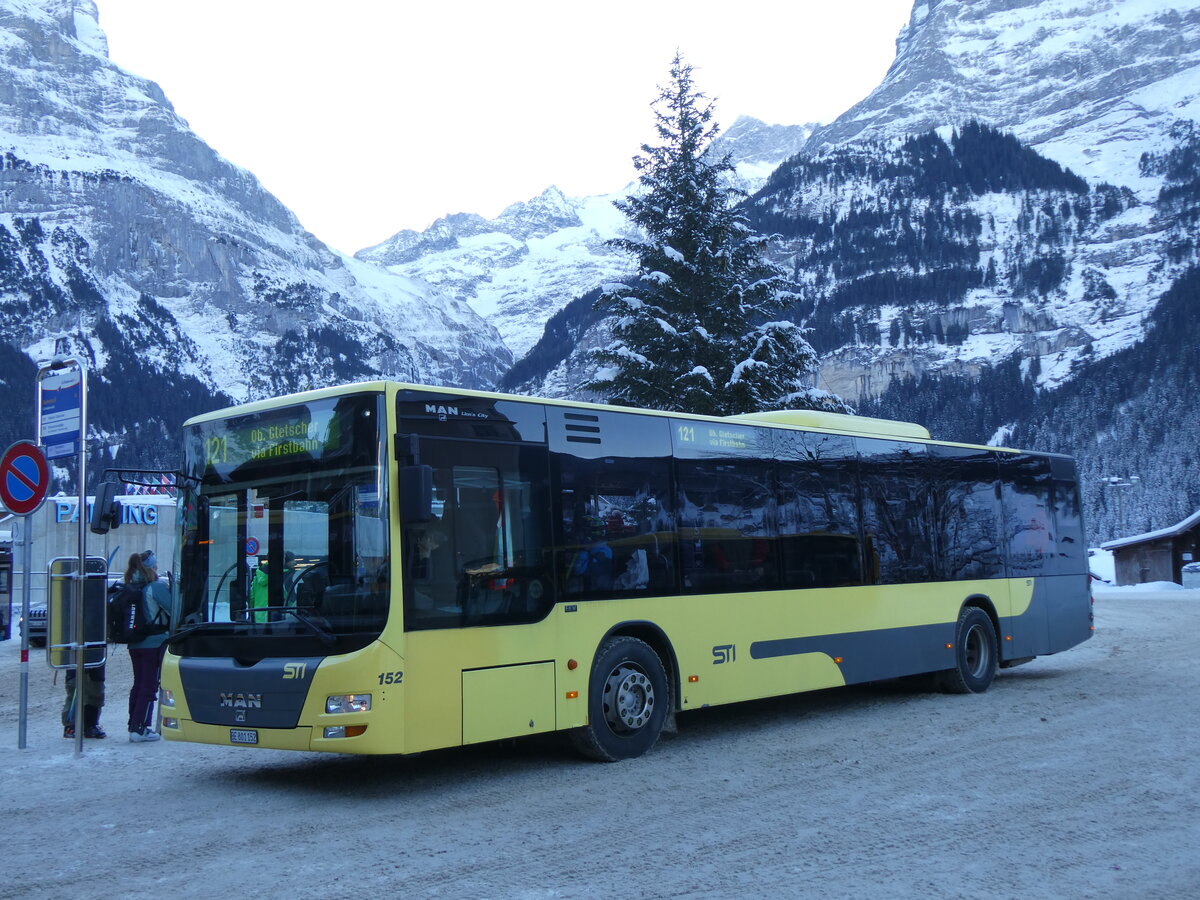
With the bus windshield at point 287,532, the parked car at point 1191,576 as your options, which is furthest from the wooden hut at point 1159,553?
the bus windshield at point 287,532

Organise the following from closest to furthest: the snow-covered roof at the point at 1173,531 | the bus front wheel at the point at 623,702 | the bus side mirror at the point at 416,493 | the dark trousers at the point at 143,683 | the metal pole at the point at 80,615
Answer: the bus side mirror at the point at 416,493, the bus front wheel at the point at 623,702, the metal pole at the point at 80,615, the dark trousers at the point at 143,683, the snow-covered roof at the point at 1173,531

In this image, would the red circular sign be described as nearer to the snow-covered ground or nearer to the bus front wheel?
the snow-covered ground

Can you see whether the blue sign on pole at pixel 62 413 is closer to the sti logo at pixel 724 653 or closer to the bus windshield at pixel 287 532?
the bus windshield at pixel 287 532

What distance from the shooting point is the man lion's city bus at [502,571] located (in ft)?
25.7

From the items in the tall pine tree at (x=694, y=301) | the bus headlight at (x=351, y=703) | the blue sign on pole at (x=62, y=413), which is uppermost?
the tall pine tree at (x=694, y=301)

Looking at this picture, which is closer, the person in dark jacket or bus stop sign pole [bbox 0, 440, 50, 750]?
bus stop sign pole [bbox 0, 440, 50, 750]

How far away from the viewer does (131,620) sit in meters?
10.6

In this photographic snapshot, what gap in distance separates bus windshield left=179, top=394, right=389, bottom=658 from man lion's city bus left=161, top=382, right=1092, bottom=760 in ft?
0.05

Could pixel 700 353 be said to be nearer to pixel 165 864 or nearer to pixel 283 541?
pixel 283 541

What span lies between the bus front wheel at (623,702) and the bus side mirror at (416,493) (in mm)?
2149

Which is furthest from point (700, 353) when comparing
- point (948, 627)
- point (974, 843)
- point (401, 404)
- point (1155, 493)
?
point (1155, 493)

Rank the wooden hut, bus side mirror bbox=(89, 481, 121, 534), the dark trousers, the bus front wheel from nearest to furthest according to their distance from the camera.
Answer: bus side mirror bbox=(89, 481, 121, 534) → the bus front wheel → the dark trousers → the wooden hut

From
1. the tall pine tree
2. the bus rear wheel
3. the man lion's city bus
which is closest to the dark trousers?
the man lion's city bus

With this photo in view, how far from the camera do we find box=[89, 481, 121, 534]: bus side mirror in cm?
887
